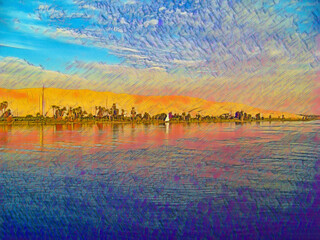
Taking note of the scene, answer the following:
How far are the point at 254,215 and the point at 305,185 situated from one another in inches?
159

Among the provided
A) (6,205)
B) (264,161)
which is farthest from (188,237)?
(264,161)

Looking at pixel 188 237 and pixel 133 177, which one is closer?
pixel 188 237

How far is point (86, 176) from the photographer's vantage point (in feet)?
41.0

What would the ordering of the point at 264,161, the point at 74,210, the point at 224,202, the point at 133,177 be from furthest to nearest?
the point at 264,161, the point at 133,177, the point at 224,202, the point at 74,210

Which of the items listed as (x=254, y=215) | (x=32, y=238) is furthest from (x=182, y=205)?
(x=32, y=238)

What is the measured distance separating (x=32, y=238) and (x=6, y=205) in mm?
2363

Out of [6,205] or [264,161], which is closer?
[6,205]

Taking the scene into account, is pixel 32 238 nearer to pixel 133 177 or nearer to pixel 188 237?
pixel 188 237

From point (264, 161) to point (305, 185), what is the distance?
5.54 metres

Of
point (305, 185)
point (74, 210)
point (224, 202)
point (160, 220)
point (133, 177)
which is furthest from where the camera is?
point (133, 177)

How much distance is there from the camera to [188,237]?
7098mm

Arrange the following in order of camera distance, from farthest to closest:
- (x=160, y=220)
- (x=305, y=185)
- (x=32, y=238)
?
(x=305, y=185), (x=160, y=220), (x=32, y=238)

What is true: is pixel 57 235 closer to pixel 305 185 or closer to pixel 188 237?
pixel 188 237

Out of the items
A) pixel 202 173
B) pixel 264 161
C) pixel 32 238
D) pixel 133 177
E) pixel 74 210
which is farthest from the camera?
pixel 264 161
